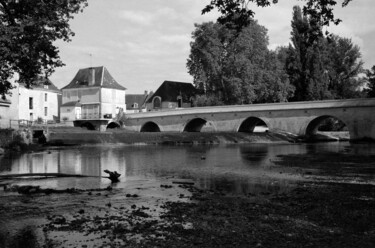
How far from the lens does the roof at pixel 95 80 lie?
70.4m

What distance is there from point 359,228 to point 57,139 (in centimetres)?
3677

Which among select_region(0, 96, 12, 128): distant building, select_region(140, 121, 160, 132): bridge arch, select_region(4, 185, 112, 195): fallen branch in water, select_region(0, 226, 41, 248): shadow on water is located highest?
select_region(0, 96, 12, 128): distant building

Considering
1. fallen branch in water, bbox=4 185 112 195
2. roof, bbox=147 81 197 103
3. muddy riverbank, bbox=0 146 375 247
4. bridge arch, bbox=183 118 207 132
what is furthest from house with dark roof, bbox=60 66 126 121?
muddy riverbank, bbox=0 146 375 247

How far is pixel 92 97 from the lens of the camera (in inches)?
2746

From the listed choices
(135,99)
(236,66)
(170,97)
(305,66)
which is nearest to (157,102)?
(170,97)

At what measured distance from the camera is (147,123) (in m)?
65.1

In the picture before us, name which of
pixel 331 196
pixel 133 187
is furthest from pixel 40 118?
pixel 331 196

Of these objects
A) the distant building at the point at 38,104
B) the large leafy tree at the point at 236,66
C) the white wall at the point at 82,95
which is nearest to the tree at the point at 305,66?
the large leafy tree at the point at 236,66

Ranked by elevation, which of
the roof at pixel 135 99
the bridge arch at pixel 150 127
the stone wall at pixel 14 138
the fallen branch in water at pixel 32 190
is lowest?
the fallen branch in water at pixel 32 190

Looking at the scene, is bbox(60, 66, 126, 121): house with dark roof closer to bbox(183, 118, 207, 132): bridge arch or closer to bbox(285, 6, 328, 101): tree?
bbox(183, 118, 207, 132): bridge arch

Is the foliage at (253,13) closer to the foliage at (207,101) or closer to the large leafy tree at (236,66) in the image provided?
the large leafy tree at (236,66)

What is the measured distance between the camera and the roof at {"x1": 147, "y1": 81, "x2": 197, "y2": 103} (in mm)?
76562

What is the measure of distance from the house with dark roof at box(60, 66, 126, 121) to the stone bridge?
246 inches

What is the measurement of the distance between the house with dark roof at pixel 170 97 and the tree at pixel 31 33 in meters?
55.6
